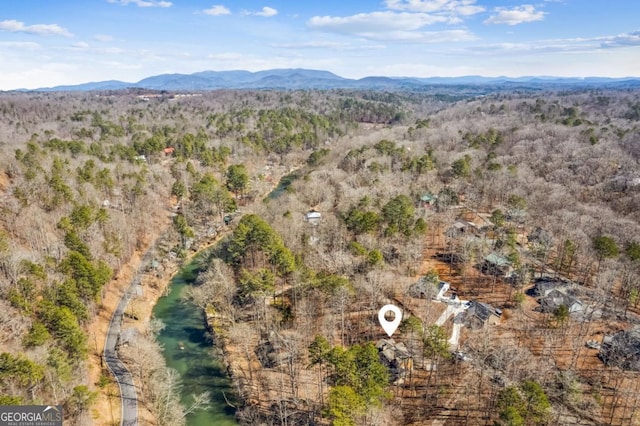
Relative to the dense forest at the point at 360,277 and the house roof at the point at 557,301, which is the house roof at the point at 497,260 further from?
the house roof at the point at 557,301

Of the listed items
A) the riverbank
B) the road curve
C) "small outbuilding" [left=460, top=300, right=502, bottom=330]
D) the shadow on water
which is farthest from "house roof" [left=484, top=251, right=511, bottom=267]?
the road curve

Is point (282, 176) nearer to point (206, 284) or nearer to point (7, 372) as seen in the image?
point (206, 284)

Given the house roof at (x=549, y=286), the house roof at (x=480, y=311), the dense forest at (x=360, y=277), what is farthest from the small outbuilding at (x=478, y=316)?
→ the house roof at (x=549, y=286)

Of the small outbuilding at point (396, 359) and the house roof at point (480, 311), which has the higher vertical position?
the house roof at point (480, 311)

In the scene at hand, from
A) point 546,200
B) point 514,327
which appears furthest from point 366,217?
point 546,200

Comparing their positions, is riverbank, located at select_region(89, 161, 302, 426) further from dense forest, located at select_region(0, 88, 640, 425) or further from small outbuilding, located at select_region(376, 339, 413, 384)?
small outbuilding, located at select_region(376, 339, 413, 384)

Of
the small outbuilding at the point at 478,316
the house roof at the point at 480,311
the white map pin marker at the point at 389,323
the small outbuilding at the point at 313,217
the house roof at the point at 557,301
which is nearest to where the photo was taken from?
the white map pin marker at the point at 389,323
